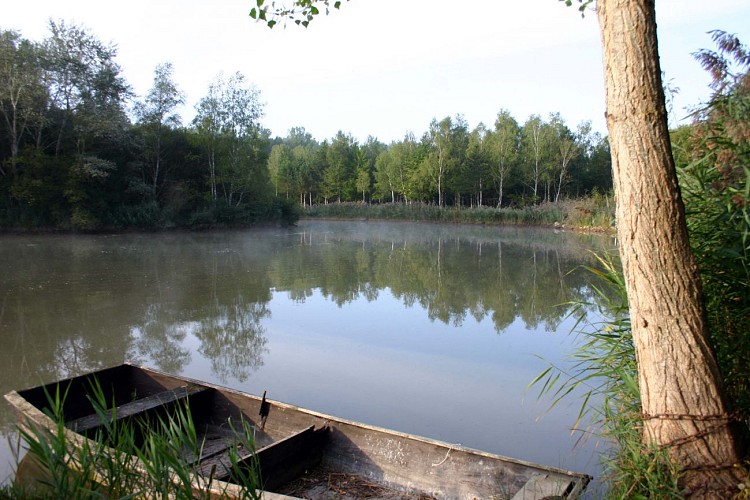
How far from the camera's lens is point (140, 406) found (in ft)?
13.6

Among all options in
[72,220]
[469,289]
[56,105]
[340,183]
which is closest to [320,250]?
[469,289]

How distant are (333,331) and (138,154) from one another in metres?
20.9

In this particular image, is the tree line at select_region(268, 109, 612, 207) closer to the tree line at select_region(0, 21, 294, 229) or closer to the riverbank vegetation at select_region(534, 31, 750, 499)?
the tree line at select_region(0, 21, 294, 229)

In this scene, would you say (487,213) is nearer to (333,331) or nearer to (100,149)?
(100,149)

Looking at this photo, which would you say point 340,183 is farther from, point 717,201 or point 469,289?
point 717,201

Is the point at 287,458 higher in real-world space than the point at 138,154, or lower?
lower

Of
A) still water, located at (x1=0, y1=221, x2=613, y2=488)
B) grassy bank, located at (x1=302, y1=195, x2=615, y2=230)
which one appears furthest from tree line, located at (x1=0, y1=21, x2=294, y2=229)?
grassy bank, located at (x1=302, y1=195, x2=615, y2=230)

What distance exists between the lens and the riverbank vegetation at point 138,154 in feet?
72.3

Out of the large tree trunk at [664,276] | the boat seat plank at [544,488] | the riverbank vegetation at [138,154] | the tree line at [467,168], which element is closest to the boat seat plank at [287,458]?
the boat seat plank at [544,488]

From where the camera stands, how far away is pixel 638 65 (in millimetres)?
2508

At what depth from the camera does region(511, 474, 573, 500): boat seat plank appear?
2838 millimetres

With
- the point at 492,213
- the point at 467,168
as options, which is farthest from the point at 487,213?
the point at 467,168

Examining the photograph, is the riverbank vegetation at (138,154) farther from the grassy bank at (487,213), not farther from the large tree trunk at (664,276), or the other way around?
the large tree trunk at (664,276)

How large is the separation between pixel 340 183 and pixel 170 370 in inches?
1709
